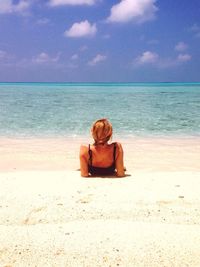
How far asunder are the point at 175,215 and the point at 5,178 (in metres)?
2.32

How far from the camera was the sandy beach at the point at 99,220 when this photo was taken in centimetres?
268

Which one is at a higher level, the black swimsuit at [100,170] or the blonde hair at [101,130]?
the blonde hair at [101,130]

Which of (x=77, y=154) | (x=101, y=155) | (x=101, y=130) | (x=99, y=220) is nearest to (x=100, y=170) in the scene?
(x=101, y=155)

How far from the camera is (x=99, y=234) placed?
9.77 feet

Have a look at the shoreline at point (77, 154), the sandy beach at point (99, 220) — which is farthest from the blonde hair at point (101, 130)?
the shoreline at point (77, 154)

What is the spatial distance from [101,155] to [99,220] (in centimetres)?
176

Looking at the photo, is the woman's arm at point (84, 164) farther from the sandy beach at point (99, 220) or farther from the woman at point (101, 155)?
the sandy beach at point (99, 220)

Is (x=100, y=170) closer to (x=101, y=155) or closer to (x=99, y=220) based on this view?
(x=101, y=155)

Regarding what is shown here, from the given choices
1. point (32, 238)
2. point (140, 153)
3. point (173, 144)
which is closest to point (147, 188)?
point (32, 238)

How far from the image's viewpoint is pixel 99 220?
3.36 meters

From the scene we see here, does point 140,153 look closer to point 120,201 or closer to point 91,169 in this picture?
point 91,169

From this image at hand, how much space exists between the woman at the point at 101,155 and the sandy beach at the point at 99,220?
205 mm

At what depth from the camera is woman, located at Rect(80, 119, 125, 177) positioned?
194 inches

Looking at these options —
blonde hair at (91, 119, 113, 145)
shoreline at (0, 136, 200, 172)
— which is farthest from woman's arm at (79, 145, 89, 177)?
shoreline at (0, 136, 200, 172)
